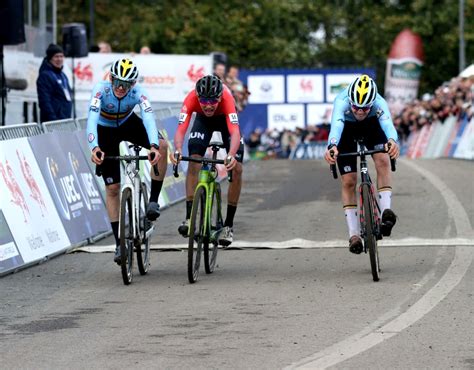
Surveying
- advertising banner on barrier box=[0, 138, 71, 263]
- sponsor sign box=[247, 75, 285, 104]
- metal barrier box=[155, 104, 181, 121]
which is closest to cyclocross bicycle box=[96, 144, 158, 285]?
advertising banner on barrier box=[0, 138, 71, 263]

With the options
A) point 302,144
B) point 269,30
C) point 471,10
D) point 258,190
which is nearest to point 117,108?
point 258,190

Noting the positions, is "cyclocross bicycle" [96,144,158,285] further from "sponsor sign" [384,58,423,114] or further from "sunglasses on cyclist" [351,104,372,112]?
"sponsor sign" [384,58,423,114]

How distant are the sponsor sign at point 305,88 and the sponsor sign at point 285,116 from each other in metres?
0.78

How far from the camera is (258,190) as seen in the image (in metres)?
23.0

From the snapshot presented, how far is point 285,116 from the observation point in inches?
2156

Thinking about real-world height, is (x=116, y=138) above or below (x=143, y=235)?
above

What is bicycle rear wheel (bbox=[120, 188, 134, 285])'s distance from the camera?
12.2 m

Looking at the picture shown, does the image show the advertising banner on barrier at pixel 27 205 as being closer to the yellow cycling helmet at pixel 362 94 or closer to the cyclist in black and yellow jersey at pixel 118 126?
the cyclist in black and yellow jersey at pixel 118 126

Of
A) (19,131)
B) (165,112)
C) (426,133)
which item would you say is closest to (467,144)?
(426,133)

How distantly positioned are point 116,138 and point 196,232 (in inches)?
51.0

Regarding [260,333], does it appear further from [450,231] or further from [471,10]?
[471,10]

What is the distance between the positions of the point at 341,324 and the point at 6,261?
443 centimetres

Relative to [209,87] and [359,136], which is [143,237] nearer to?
[209,87]

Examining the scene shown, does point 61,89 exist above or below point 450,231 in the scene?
above
